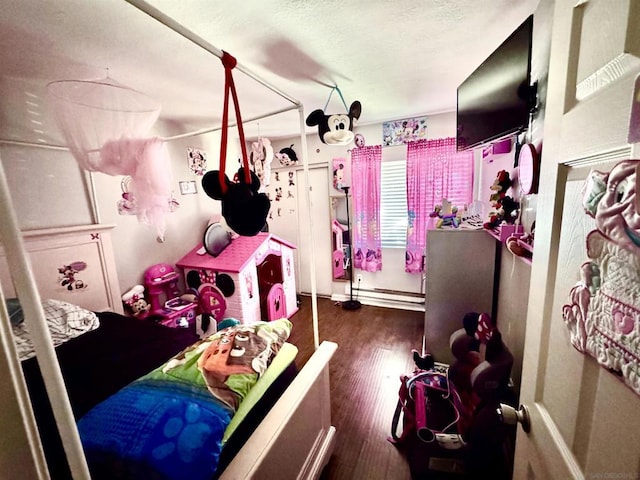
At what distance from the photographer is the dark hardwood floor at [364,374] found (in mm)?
1416

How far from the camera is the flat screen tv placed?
3.60 ft

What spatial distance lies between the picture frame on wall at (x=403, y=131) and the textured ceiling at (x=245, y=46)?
30.1 inches

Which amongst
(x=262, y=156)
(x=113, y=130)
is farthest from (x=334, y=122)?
(x=113, y=130)

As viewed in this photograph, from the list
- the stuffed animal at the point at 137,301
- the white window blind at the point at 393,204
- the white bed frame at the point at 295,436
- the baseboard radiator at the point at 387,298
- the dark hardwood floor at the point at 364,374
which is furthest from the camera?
the baseboard radiator at the point at 387,298

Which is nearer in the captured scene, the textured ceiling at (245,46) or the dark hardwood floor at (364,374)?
the textured ceiling at (245,46)

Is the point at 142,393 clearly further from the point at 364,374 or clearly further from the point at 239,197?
the point at 364,374

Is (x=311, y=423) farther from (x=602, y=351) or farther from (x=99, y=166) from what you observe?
(x=99, y=166)

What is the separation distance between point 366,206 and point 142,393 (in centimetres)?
280

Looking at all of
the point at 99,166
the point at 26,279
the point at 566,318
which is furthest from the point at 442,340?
the point at 99,166

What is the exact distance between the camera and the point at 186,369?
83 centimetres

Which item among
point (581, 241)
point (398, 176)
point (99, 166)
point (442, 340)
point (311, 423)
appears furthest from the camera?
point (398, 176)

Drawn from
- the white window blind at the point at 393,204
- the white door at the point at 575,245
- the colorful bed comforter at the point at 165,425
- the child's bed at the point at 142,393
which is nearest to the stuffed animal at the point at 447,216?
the white window blind at the point at 393,204

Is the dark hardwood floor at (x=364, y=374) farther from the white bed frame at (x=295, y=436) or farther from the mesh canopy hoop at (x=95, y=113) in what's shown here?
the mesh canopy hoop at (x=95, y=113)

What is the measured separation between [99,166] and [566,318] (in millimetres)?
2008
